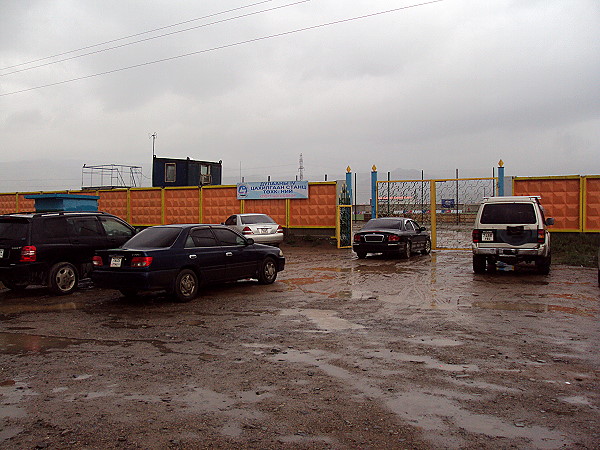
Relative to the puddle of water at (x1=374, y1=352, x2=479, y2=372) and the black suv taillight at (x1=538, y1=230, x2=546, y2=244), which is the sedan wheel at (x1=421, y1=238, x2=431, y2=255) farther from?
the puddle of water at (x1=374, y1=352, x2=479, y2=372)

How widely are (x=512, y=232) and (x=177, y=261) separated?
8.45m

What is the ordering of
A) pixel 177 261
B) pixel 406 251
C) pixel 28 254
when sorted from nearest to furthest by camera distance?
pixel 177 261 → pixel 28 254 → pixel 406 251

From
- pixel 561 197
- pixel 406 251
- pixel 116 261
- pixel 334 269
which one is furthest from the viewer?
pixel 561 197

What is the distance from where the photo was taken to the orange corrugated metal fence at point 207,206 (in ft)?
81.0

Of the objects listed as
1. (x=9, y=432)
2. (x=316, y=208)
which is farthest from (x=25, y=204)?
(x=9, y=432)

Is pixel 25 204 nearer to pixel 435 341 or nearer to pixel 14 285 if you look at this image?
pixel 14 285

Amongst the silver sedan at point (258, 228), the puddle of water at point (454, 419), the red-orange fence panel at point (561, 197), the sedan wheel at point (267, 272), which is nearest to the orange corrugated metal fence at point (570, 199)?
the red-orange fence panel at point (561, 197)

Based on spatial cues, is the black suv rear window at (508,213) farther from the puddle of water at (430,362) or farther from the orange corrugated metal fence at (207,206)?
the orange corrugated metal fence at (207,206)

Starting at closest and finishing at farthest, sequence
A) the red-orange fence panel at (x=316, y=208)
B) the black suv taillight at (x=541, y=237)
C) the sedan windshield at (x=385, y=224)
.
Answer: the black suv taillight at (x=541, y=237), the sedan windshield at (x=385, y=224), the red-orange fence panel at (x=316, y=208)

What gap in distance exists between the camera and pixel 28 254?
1075cm

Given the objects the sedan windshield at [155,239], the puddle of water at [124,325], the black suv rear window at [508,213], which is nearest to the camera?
the puddle of water at [124,325]

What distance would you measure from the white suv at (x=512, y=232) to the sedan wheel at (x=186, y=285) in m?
7.58

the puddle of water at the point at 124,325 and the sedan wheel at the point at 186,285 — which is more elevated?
the sedan wheel at the point at 186,285

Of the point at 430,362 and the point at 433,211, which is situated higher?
the point at 433,211
